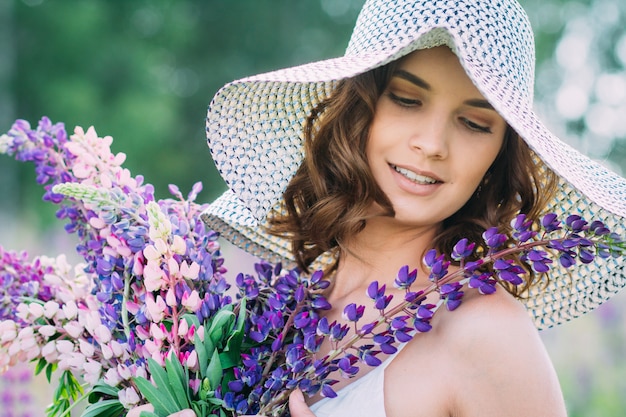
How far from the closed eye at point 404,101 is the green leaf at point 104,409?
29.9 inches

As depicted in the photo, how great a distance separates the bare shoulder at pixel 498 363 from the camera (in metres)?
1.30

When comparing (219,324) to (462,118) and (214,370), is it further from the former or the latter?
(462,118)

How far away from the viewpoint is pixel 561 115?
13.7 meters

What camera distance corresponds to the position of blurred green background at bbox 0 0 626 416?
13.9 m

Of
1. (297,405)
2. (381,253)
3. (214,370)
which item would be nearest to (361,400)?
(297,405)

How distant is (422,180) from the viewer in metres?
1.51

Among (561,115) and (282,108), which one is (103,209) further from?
(561,115)

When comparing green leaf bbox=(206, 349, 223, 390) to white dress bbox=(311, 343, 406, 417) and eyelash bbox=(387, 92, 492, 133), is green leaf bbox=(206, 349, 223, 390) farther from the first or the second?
eyelash bbox=(387, 92, 492, 133)

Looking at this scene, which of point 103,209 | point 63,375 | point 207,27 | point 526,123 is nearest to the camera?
point 526,123

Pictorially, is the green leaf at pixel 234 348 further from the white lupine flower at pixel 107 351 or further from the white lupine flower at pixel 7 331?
the white lupine flower at pixel 7 331

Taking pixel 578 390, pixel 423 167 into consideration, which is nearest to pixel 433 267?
pixel 423 167

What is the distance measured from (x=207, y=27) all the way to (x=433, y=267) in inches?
628

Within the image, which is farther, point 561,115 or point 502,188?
point 561,115

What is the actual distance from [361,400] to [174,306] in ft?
1.24
